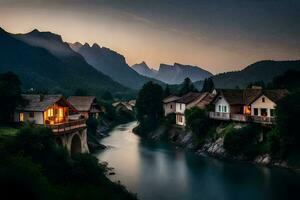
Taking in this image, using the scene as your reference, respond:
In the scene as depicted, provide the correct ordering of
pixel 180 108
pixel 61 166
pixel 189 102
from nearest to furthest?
pixel 61 166
pixel 189 102
pixel 180 108

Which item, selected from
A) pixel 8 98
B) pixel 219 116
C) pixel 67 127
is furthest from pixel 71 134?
pixel 219 116

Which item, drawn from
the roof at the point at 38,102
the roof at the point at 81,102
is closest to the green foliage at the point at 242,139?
the roof at the point at 38,102

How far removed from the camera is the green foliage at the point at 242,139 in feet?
205

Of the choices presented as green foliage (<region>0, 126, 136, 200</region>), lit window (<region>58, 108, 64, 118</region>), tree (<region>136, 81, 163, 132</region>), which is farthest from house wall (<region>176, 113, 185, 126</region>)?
green foliage (<region>0, 126, 136, 200</region>)

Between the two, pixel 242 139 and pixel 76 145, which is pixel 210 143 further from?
pixel 76 145

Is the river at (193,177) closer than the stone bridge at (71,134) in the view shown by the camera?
Yes

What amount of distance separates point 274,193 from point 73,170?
22265 millimetres

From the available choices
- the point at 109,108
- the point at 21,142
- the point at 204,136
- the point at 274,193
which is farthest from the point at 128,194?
the point at 109,108

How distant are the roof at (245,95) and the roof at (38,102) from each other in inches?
1374

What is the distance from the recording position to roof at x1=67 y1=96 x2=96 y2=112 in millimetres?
94750

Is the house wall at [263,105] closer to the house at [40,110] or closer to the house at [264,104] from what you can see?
the house at [264,104]

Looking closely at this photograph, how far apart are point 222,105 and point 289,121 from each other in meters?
22.5

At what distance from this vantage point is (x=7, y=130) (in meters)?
41.1

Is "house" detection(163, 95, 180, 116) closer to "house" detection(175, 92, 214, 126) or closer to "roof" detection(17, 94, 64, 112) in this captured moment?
"house" detection(175, 92, 214, 126)
